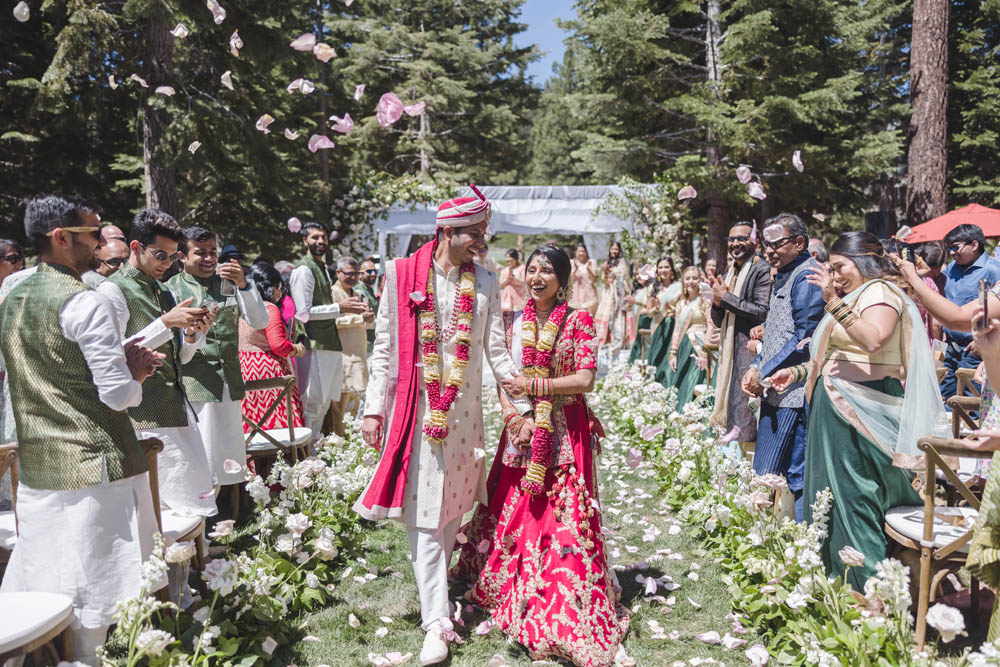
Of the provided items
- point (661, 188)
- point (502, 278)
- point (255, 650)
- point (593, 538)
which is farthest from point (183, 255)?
point (661, 188)

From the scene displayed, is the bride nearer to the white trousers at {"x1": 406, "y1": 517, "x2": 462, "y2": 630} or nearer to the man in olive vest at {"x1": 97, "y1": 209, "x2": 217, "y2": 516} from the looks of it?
the white trousers at {"x1": 406, "y1": 517, "x2": 462, "y2": 630}

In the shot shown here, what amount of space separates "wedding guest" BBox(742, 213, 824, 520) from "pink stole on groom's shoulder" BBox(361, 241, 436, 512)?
2.23 meters

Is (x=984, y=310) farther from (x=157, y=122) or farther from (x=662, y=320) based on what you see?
(x=157, y=122)

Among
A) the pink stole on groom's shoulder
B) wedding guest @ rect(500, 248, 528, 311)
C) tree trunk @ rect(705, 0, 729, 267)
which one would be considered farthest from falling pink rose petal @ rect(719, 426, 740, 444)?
tree trunk @ rect(705, 0, 729, 267)

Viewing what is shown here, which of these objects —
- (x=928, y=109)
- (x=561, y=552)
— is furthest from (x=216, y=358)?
(x=928, y=109)

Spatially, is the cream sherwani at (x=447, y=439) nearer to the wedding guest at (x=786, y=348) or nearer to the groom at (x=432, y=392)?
the groom at (x=432, y=392)

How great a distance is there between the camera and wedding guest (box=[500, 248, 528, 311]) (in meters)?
12.7

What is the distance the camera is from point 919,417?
3.24 m

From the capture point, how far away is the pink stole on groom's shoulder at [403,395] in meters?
3.48

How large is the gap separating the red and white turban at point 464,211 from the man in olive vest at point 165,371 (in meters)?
1.25

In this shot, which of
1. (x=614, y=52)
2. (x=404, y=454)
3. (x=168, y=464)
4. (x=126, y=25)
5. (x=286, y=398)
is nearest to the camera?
(x=404, y=454)

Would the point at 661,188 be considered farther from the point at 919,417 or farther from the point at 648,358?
the point at 919,417

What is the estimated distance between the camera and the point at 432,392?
3518 millimetres

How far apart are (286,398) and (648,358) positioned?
18.8 ft
